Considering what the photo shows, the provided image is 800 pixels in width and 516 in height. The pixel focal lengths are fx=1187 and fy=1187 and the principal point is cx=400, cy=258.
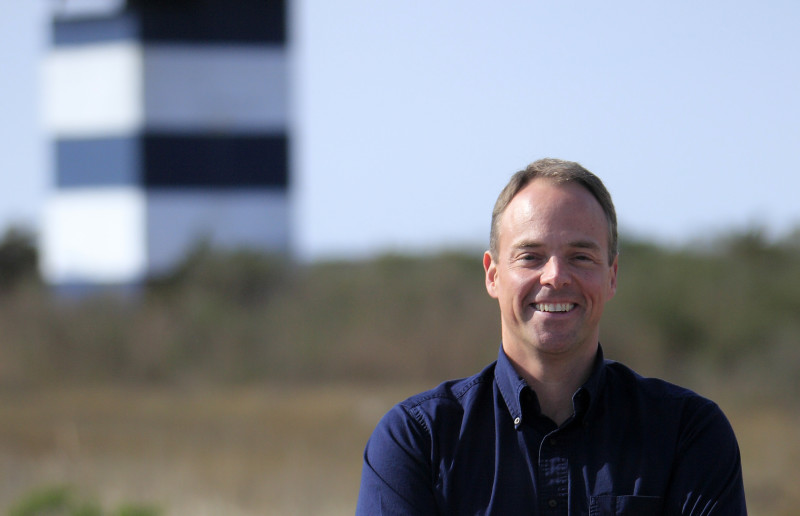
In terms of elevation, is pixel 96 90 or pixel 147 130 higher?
pixel 96 90

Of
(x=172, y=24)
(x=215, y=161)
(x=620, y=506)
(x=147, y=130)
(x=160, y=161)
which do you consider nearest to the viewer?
(x=620, y=506)

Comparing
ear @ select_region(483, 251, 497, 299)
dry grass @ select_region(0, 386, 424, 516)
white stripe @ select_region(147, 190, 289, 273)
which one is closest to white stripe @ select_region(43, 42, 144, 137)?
white stripe @ select_region(147, 190, 289, 273)

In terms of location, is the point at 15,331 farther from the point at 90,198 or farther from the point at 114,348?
the point at 90,198

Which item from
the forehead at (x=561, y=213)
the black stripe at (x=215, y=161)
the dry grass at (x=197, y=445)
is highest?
the forehead at (x=561, y=213)

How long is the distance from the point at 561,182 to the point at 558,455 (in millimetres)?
576

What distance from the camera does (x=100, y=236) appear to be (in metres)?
20.6

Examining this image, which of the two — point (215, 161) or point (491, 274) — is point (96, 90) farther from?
point (491, 274)

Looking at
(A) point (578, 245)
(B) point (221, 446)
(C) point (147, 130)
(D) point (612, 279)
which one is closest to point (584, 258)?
(A) point (578, 245)

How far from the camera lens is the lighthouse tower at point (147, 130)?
67.4ft

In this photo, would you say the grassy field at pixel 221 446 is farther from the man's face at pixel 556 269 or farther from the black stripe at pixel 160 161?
the man's face at pixel 556 269

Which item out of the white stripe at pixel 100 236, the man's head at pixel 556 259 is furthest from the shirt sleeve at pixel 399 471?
the white stripe at pixel 100 236

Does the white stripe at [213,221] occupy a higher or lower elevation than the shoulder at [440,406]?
lower

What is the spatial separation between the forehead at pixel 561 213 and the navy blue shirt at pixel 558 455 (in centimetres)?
29

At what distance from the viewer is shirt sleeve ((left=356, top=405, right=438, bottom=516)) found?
246cm
